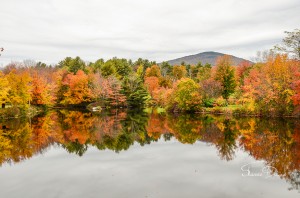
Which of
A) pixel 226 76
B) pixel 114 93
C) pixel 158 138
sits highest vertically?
pixel 226 76

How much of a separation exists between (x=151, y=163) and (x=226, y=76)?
41984 mm

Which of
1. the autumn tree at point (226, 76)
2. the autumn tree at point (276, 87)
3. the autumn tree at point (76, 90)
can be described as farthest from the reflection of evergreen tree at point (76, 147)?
the autumn tree at point (76, 90)

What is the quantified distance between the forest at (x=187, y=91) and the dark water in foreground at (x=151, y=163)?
11946mm

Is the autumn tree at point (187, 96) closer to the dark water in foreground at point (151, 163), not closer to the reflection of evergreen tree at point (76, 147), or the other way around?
the dark water in foreground at point (151, 163)

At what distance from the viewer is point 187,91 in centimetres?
5106

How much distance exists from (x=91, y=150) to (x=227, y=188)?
1249cm

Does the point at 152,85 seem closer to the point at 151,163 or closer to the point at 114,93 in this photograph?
the point at 114,93

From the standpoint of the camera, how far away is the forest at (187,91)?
4181 cm

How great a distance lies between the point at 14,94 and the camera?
43750mm

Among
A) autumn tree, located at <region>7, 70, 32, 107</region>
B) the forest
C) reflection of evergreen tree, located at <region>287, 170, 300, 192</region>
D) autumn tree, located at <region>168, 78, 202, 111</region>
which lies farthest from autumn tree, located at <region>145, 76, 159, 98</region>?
reflection of evergreen tree, located at <region>287, 170, 300, 192</region>

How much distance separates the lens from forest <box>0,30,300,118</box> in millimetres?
41812

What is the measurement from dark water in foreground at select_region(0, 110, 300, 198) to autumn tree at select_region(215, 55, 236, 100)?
2616 centimetres

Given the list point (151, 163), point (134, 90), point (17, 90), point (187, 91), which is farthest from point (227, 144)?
point (134, 90)

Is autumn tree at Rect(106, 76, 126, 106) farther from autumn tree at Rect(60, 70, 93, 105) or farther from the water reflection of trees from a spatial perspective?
the water reflection of trees
